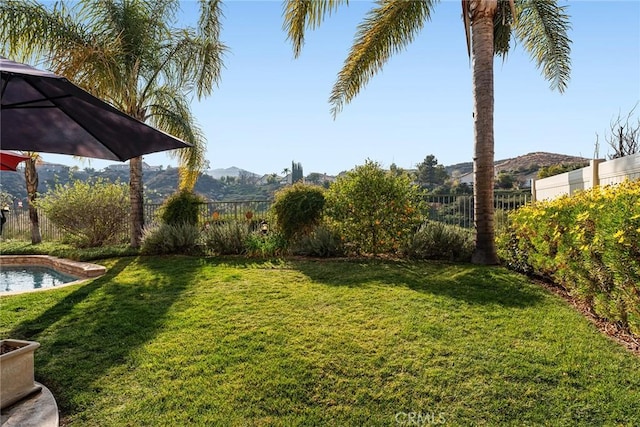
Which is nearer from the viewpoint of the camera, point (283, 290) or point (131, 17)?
point (283, 290)

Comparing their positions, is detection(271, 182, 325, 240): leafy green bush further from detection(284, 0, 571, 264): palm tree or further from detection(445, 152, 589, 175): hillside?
detection(445, 152, 589, 175): hillside

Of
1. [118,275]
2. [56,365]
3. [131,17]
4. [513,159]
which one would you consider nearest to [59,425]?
[56,365]

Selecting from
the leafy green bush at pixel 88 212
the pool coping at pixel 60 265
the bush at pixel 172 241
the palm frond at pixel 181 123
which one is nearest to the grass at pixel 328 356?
the pool coping at pixel 60 265

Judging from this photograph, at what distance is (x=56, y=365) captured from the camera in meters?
3.48

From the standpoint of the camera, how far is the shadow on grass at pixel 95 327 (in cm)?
325

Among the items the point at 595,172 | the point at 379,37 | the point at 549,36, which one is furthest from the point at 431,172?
the point at 595,172

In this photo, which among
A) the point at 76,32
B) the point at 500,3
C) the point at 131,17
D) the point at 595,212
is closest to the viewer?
the point at 595,212

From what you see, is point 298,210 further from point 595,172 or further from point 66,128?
point 595,172

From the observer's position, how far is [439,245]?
26.0 feet

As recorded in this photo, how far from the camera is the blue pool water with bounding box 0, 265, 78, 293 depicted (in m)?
7.67

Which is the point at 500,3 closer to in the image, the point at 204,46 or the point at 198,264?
the point at 204,46

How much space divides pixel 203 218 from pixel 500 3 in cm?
910

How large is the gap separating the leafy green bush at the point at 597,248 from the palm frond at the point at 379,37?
494 centimetres

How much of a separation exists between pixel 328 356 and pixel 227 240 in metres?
5.95
